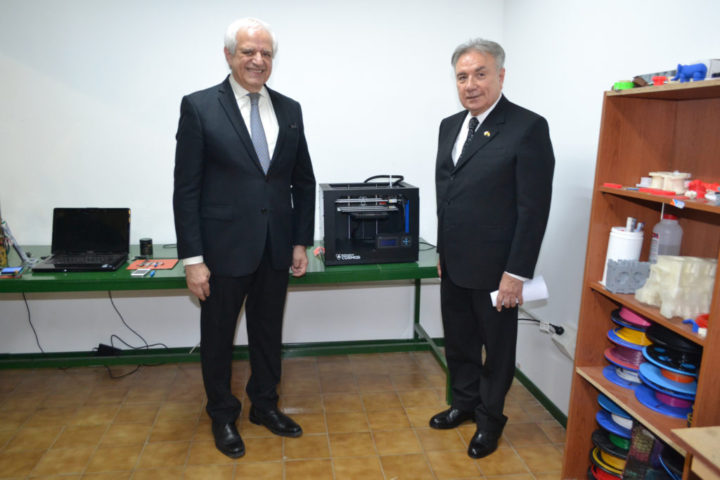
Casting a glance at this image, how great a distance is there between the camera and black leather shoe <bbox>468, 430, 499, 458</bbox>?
219 centimetres

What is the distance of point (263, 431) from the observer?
2.39 meters

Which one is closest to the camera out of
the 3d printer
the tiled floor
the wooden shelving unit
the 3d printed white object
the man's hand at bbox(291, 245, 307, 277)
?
the 3d printed white object

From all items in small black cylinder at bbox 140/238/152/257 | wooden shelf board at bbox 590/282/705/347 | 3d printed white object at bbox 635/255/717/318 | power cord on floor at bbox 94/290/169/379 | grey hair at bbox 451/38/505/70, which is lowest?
power cord on floor at bbox 94/290/169/379

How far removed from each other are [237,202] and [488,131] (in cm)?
101

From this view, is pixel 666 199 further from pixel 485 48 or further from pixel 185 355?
pixel 185 355

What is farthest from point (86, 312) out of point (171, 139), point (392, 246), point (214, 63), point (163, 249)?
point (392, 246)

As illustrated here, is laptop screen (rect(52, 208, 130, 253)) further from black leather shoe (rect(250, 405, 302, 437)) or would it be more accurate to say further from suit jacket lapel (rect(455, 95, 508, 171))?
suit jacket lapel (rect(455, 95, 508, 171))

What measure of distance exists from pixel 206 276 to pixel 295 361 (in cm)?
133

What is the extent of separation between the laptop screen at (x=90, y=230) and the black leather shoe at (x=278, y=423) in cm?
116

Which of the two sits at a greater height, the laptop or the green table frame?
the laptop

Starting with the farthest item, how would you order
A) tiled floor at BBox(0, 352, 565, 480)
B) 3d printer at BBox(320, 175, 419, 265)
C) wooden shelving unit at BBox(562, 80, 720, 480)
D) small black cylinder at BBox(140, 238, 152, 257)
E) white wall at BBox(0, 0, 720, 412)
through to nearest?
1. small black cylinder at BBox(140, 238, 152, 257)
2. white wall at BBox(0, 0, 720, 412)
3. 3d printer at BBox(320, 175, 419, 265)
4. tiled floor at BBox(0, 352, 565, 480)
5. wooden shelving unit at BBox(562, 80, 720, 480)

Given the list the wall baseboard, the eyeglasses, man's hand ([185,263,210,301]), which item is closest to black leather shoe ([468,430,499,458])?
the wall baseboard

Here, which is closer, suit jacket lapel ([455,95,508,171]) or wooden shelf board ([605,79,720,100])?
wooden shelf board ([605,79,720,100])

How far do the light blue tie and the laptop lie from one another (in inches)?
43.0
